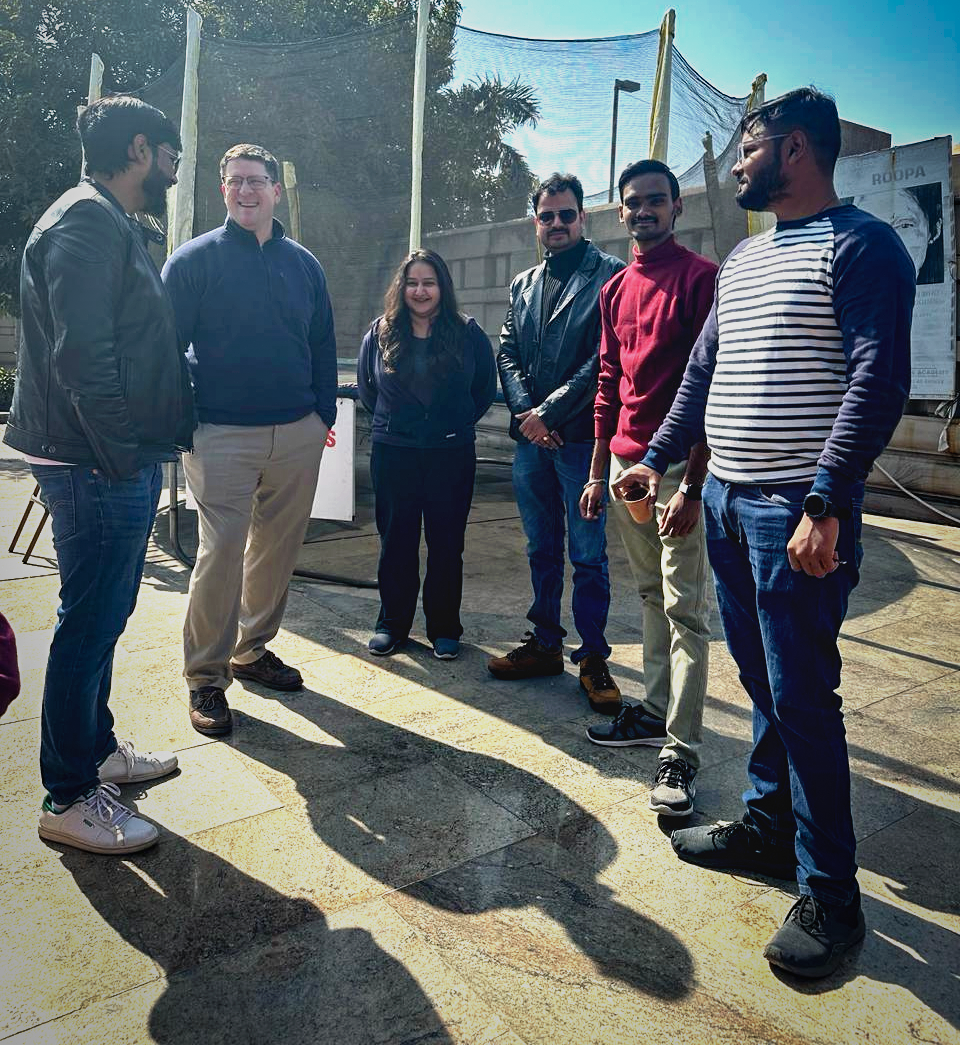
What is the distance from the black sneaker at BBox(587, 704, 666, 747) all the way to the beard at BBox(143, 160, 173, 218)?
2.28 meters

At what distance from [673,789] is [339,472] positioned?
354 cm

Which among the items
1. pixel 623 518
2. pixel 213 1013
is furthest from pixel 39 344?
pixel 623 518

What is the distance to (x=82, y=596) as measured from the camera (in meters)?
2.48

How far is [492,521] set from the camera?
292 inches

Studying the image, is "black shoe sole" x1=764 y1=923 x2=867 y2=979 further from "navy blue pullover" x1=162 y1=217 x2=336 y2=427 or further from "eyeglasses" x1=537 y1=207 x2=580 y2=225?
"eyeglasses" x1=537 y1=207 x2=580 y2=225

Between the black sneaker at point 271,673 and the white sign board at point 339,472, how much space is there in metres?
2.05

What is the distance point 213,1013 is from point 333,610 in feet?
9.96

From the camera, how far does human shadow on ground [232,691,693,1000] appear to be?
2.16 meters

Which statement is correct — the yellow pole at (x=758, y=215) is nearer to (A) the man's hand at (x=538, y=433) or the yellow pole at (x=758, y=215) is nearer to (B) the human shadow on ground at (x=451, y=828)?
(A) the man's hand at (x=538, y=433)

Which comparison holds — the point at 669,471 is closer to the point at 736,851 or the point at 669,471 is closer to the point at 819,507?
the point at 819,507

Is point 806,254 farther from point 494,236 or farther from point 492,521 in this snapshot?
point 494,236

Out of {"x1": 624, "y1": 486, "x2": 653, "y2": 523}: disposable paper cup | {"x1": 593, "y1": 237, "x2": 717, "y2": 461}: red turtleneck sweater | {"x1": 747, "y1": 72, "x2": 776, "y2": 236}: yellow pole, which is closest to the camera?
{"x1": 624, "y1": 486, "x2": 653, "y2": 523}: disposable paper cup

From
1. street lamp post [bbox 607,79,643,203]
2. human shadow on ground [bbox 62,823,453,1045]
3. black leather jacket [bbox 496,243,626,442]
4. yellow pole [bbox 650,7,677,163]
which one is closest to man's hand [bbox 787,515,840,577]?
human shadow on ground [bbox 62,823,453,1045]

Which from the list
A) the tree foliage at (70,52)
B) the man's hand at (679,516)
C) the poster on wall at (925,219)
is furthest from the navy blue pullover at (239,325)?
the tree foliage at (70,52)
